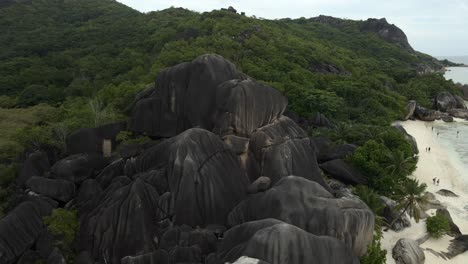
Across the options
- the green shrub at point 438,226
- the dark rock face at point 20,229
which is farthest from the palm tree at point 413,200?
the dark rock face at point 20,229

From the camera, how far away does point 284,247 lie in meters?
12.7

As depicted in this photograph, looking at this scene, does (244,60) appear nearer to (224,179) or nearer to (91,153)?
(91,153)

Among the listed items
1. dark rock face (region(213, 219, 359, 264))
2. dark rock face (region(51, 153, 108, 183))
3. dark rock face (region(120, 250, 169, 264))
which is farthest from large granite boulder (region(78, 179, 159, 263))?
dark rock face (region(51, 153, 108, 183))

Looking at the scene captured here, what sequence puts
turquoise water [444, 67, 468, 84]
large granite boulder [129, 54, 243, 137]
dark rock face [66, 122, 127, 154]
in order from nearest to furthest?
large granite boulder [129, 54, 243, 137], dark rock face [66, 122, 127, 154], turquoise water [444, 67, 468, 84]

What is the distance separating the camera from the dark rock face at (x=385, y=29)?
138 meters

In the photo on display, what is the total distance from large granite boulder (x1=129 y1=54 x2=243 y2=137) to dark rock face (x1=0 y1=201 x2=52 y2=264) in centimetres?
906

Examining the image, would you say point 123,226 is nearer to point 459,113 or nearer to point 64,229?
point 64,229

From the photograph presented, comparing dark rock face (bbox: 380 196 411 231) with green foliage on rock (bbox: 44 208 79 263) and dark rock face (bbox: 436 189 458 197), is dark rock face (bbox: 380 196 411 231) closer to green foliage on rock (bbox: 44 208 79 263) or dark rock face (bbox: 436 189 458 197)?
dark rock face (bbox: 436 189 458 197)

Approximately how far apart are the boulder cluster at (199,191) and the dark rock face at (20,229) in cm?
5

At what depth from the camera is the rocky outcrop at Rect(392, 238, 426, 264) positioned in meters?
20.7

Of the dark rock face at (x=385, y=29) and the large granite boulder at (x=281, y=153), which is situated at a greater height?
the dark rock face at (x=385, y=29)

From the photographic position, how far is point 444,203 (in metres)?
30.1

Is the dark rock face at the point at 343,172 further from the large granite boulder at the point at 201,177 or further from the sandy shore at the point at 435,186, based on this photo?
the large granite boulder at the point at 201,177

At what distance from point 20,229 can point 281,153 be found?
15.6 metres
